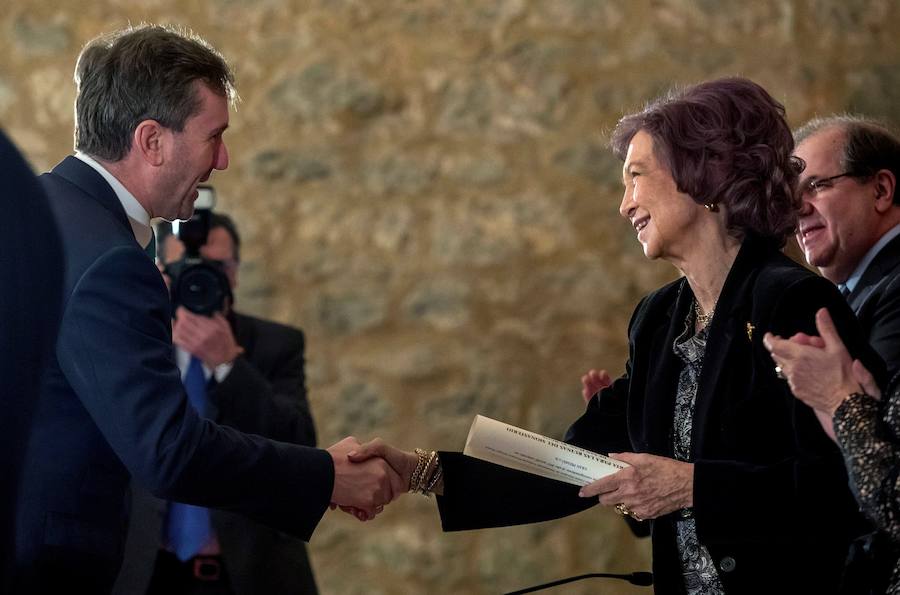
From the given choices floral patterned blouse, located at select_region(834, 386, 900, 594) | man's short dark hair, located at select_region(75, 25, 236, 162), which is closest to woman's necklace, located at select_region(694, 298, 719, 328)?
floral patterned blouse, located at select_region(834, 386, 900, 594)

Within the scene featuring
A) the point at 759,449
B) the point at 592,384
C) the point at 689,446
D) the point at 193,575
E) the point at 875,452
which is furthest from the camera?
the point at 193,575

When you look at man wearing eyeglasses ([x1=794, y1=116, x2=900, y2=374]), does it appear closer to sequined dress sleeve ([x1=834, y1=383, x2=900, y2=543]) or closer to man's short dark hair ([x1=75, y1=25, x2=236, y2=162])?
sequined dress sleeve ([x1=834, y1=383, x2=900, y2=543])

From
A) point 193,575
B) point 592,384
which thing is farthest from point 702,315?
point 193,575

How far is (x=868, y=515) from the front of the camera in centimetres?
178

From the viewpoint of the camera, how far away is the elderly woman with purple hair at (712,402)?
2021 mm

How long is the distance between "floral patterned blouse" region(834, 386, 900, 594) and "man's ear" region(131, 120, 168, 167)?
49.1 inches

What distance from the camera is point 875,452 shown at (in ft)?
5.75

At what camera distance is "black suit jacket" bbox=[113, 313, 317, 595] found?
304 centimetres

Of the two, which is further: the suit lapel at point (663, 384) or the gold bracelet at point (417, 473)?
the gold bracelet at point (417, 473)

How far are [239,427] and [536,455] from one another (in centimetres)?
131

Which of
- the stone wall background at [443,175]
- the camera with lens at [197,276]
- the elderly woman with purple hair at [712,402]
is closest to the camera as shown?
the elderly woman with purple hair at [712,402]

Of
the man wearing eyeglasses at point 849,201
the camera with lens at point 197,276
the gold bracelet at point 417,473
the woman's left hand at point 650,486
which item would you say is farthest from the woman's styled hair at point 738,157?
the camera with lens at point 197,276

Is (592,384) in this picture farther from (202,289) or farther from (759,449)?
(202,289)

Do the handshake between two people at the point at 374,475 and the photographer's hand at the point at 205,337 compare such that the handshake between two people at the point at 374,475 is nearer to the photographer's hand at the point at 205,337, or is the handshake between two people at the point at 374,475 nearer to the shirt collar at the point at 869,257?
the photographer's hand at the point at 205,337
